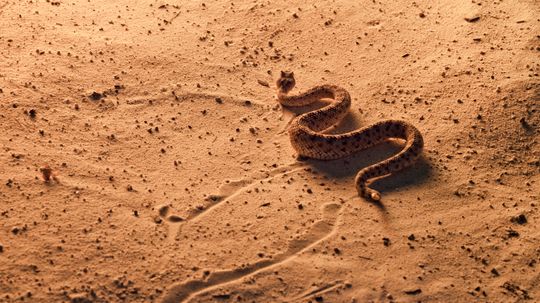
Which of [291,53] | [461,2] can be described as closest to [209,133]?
[291,53]

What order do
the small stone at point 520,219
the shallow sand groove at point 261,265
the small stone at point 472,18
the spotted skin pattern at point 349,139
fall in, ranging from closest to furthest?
the shallow sand groove at point 261,265 < the small stone at point 520,219 < the spotted skin pattern at point 349,139 < the small stone at point 472,18

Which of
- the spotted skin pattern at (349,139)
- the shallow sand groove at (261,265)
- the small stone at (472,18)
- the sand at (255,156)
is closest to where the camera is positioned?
the shallow sand groove at (261,265)

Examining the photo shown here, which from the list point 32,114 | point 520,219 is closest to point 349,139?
point 520,219

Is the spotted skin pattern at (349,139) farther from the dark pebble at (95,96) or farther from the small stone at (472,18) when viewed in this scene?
the small stone at (472,18)

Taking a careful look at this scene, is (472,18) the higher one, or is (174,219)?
(472,18)

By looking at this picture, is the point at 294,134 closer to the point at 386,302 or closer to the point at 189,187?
the point at 189,187

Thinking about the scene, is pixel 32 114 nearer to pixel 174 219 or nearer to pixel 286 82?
pixel 174 219

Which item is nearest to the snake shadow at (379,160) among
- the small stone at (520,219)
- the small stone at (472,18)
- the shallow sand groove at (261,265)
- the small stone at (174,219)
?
the shallow sand groove at (261,265)

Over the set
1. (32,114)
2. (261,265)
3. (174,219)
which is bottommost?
(261,265)
